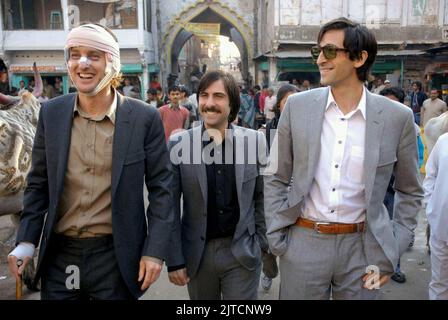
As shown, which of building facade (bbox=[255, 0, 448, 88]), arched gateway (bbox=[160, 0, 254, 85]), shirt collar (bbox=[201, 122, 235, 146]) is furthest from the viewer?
arched gateway (bbox=[160, 0, 254, 85])

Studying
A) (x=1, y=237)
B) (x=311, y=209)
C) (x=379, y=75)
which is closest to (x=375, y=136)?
(x=311, y=209)

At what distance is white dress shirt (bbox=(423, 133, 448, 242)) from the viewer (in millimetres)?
3205

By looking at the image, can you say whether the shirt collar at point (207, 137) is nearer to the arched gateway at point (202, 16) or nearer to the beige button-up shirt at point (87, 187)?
the beige button-up shirt at point (87, 187)

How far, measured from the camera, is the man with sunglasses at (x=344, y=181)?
224cm

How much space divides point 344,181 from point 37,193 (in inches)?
61.7

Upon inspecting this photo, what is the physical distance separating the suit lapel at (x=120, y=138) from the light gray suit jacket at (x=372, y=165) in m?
0.80

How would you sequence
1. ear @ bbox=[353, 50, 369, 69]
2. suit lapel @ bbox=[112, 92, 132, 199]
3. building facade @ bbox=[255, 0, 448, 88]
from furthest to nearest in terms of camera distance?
building facade @ bbox=[255, 0, 448, 88] < ear @ bbox=[353, 50, 369, 69] < suit lapel @ bbox=[112, 92, 132, 199]

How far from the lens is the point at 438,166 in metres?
3.31

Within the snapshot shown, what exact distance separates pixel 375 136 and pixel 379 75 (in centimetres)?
1686

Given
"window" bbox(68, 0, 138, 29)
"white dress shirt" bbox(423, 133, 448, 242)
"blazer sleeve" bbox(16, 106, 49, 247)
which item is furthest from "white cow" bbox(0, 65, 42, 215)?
"window" bbox(68, 0, 138, 29)

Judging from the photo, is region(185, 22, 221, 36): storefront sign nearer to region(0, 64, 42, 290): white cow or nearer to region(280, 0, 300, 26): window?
region(280, 0, 300, 26): window

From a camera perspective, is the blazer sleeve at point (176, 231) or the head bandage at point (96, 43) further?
the blazer sleeve at point (176, 231)

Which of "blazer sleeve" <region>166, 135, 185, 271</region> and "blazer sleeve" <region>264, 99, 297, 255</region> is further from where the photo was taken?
"blazer sleeve" <region>166, 135, 185, 271</region>

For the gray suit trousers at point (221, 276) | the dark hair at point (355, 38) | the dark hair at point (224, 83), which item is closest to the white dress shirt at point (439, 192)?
the dark hair at point (355, 38)
